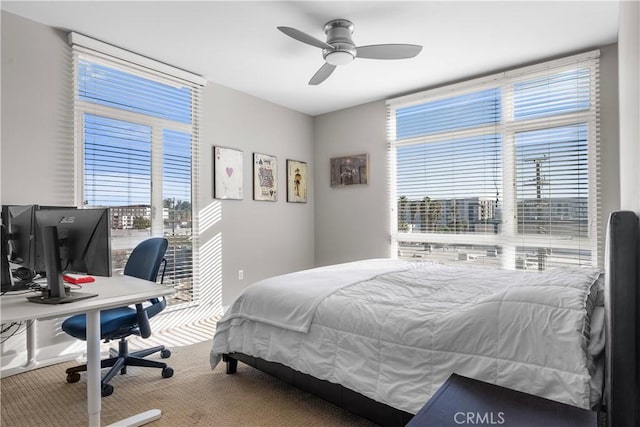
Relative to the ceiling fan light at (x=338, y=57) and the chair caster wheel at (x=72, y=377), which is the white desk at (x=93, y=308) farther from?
the ceiling fan light at (x=338, y=57)

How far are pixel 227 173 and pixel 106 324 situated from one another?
2.24m

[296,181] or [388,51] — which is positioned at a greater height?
[388,51]

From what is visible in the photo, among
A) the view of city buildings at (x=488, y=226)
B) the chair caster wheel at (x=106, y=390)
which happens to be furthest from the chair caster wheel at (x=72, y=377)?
the view of city buildings at (x=488, y=226)

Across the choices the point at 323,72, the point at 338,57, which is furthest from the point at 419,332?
the point at 323,72

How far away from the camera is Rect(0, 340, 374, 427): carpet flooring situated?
1985 mm

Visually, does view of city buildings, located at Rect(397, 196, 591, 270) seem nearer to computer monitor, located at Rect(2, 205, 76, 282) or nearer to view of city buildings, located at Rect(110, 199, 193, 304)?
view of city buildings, located at Rect(110, 199, 193, 304)

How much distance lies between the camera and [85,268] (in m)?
1.76

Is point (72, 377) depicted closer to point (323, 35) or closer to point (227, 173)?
point (227, 173)

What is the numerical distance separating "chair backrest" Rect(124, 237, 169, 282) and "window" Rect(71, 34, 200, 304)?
421 millimetres

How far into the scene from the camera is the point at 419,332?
166 centimetres

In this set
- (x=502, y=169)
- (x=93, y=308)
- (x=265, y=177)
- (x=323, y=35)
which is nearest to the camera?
(x=93, y=308)

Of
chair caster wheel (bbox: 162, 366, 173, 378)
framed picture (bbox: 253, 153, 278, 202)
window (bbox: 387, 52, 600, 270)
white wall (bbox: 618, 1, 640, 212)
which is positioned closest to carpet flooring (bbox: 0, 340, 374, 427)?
chair caster wheel (bbox: 162, 366, 173, 378)

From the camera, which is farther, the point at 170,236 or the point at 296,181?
the point at 296,181

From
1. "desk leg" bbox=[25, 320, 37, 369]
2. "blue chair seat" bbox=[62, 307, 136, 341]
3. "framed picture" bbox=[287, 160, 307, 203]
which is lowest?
"desk leg" bbox=[25, 320, 37, 369]
